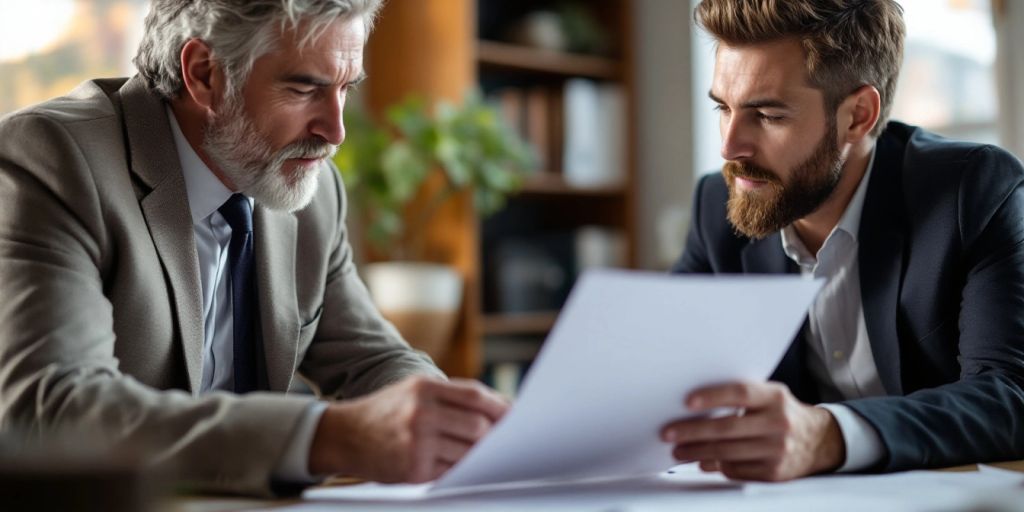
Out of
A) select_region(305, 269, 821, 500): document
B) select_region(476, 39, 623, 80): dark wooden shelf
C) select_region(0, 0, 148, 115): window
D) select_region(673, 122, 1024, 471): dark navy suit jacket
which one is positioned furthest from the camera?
select_region(476, 39, 623, 80): dark wooden shelf

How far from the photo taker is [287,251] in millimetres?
1509

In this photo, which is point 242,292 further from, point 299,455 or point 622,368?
point 622,368

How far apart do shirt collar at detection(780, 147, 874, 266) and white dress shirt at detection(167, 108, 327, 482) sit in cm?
82

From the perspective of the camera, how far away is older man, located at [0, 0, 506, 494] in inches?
36.9

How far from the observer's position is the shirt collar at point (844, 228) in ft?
5.26

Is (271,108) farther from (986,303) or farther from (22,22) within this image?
(22,22)

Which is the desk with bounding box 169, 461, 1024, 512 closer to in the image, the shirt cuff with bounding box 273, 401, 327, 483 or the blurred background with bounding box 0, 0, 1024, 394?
the shirt cuff with bounding box 273, 401, 327, 483

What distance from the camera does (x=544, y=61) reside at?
4113mm

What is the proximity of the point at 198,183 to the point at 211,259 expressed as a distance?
105 millimetres

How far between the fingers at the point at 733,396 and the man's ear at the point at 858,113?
0.77 meters

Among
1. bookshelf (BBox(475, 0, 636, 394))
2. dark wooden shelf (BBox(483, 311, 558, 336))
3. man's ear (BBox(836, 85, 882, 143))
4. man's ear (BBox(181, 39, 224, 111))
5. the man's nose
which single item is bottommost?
dark wooden shelf (BBox(483, 311, 558, 336))

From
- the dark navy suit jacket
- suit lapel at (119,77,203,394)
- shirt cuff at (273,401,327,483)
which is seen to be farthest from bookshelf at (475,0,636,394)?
shirt cuff at (273,401,327,483)

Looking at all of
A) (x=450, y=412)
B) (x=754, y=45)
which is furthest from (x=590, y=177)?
(x=450, y=412)

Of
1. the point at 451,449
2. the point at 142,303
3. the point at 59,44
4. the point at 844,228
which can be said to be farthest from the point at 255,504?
the point at 59,44
